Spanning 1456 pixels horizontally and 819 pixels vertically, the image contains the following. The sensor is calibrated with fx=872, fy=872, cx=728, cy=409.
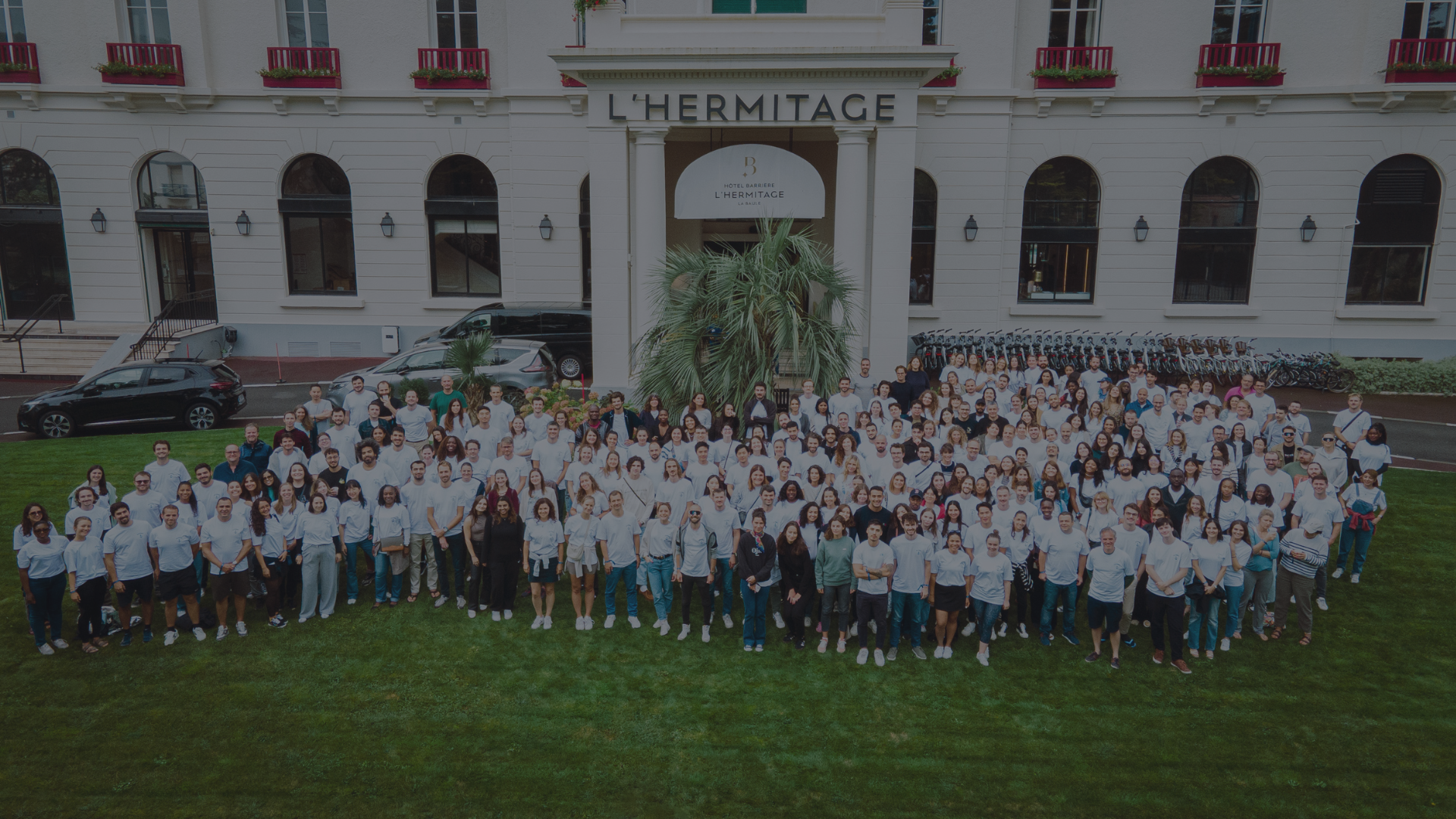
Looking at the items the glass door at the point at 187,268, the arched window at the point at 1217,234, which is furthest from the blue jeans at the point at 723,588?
the glass door at the point at 187,268

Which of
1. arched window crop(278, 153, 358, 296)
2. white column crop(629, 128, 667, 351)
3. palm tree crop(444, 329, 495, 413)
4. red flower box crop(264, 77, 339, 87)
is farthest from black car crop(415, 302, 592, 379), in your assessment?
red flower box crop(264, 77, 339, 87)

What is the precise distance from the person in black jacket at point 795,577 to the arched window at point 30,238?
24783 mm

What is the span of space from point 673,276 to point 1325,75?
18874 mm

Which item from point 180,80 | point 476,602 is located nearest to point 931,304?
point 476,602

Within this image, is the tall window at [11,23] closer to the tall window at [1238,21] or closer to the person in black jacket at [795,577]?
the person in black jacket at [795,577]

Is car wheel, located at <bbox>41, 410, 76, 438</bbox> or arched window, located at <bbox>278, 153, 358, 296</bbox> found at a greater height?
arched window, located at <bbox>278, 153, 358, 296</bbox>

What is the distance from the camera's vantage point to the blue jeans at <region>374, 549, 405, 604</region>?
10.5 m

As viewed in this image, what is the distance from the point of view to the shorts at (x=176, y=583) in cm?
952

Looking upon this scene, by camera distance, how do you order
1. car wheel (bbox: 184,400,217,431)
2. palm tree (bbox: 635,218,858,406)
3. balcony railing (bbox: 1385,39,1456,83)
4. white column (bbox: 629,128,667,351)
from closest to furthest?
palm tree (bbox: 635,218,858,406)
white column (bbox: 629,128,667,351)
car wheel (bbox: 184,400,217,431)
balcony railing (bbox: 1385,39,1456,83)

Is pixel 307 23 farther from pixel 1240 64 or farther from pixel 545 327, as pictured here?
pixel 1240 64

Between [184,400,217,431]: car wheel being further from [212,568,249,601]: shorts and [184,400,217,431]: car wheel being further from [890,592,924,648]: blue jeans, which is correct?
[890,592,924,648]: blue jeans

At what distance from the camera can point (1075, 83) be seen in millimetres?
22609

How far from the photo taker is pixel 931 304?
24.2 m

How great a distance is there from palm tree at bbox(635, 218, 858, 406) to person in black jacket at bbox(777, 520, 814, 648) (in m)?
4.53
